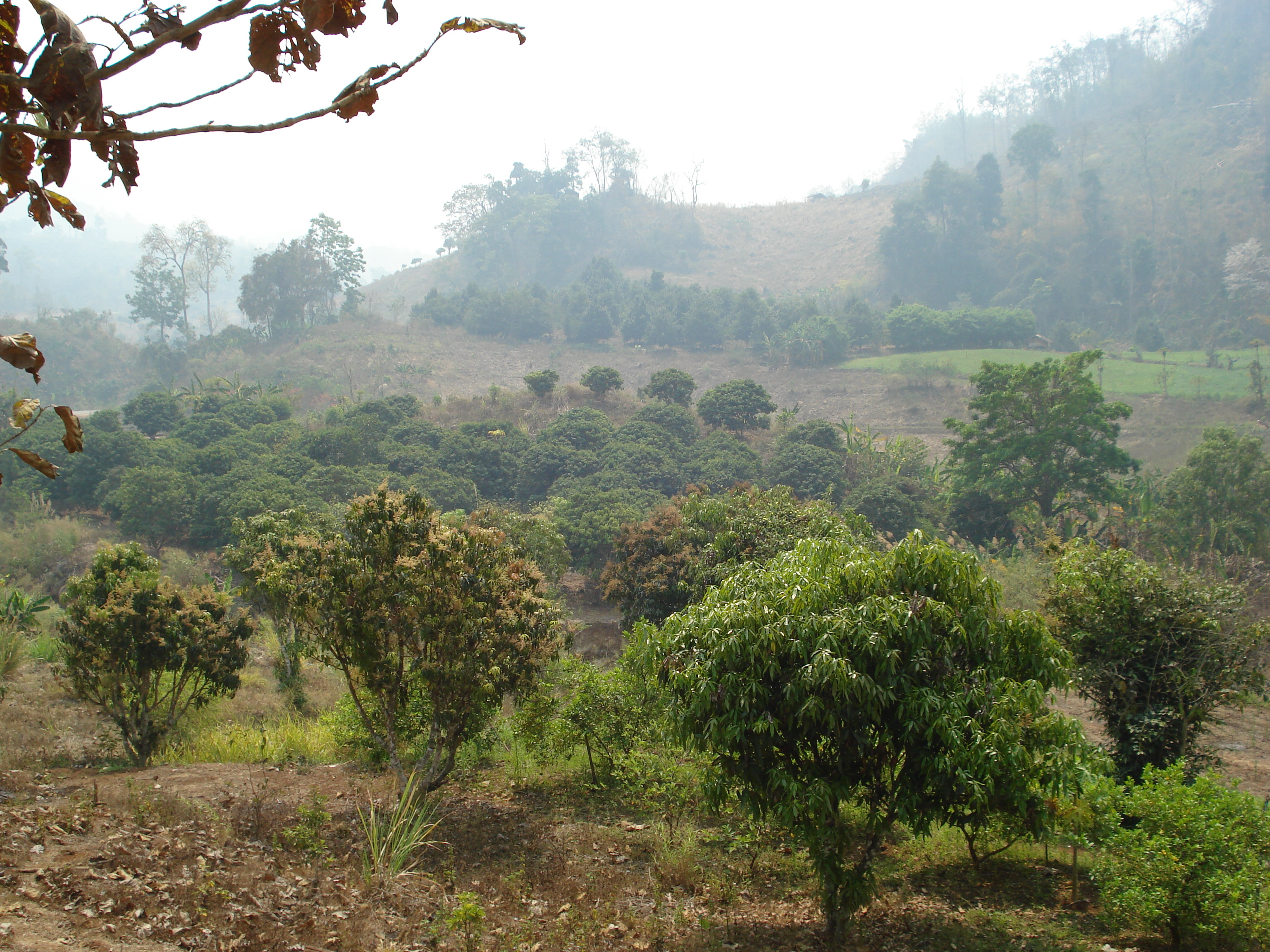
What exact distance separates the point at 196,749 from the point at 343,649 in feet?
16.6

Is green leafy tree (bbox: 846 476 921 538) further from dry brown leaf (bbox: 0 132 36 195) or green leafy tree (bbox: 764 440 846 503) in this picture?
dry brown leaf (bbox: 0 132 36 195)

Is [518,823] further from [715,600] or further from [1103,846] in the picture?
[1103,846]

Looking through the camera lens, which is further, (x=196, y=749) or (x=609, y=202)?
(x=609, y=202)

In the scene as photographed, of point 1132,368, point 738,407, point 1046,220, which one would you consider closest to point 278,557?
point 738,407

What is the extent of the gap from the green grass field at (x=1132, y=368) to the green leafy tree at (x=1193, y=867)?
34.0 m

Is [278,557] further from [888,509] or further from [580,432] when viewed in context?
[580,432]

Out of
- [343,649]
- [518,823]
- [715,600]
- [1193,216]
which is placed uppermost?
[1193,216]

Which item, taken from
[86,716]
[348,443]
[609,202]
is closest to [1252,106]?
[609,202]

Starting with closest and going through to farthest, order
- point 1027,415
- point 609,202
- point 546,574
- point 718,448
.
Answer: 1. point 546,574
2. point 1027,415
3. point 718,448
4. point 609,202

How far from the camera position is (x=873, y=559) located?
235 inches

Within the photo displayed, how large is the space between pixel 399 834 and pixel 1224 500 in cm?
2190

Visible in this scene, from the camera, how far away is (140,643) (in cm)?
991

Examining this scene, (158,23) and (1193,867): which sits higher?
(158,23)

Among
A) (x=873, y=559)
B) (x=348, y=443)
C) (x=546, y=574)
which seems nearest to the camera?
(x=873, y=559)
